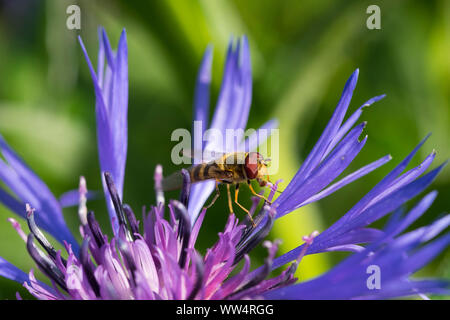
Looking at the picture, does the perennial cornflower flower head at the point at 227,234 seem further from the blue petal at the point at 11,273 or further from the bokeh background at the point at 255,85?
the bokeh background at the point at 255,85

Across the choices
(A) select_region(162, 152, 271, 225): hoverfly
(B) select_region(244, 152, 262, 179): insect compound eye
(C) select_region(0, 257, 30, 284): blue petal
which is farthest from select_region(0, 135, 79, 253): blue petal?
(B) select_region(244, 152, 262, 179): insect compound eye

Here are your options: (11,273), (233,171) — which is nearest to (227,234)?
(233,171)

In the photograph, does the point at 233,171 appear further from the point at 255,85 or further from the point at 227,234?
the point at 255,85

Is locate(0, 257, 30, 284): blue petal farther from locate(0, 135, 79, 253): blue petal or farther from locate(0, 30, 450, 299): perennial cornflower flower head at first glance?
locate(0, 135, 79, 253): blue petal

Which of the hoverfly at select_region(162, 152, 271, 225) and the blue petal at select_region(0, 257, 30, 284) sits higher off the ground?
the hoverfly at select_region(162, 152, 271, 225)

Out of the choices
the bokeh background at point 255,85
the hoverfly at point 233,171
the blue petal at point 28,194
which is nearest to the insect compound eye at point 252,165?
the hoverfly at point 233,171

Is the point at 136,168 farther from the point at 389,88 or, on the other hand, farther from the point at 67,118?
the point at 389,88

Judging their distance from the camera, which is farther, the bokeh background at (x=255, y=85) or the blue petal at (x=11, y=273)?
the bokeh background at (x=255, y=85)
